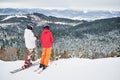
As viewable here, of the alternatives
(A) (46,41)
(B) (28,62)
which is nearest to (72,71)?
(A) (46,41)

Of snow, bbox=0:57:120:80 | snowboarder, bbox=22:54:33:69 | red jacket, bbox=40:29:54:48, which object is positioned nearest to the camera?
snow, bbox=0:57:120:80

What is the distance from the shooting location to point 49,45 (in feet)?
22.3

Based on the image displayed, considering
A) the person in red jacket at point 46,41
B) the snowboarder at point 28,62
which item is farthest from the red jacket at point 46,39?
the snowboarder at point 28,62

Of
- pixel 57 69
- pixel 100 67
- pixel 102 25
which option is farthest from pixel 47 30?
pixel 102 25

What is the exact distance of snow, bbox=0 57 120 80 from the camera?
20.4 feet

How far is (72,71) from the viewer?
668 cm

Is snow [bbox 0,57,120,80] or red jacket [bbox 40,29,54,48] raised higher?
red jacket [bbox 40,29,54,48]

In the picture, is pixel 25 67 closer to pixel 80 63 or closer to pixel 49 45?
pixel 49 45

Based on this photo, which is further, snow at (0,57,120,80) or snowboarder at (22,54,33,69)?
snowboarder at (22,54,33,69)

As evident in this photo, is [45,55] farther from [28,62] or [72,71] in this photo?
[72,71]

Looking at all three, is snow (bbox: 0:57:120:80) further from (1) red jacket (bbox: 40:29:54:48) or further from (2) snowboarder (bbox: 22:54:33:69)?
(1) red jacket (bbox: 40:29:54:48)

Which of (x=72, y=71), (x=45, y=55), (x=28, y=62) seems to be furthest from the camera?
(x=28, y=62)

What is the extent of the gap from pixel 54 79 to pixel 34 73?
0.66m

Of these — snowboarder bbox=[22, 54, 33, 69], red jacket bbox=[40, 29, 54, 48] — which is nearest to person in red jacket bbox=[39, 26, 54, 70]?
red jacket bbox=[40, 29, 54, 48]
